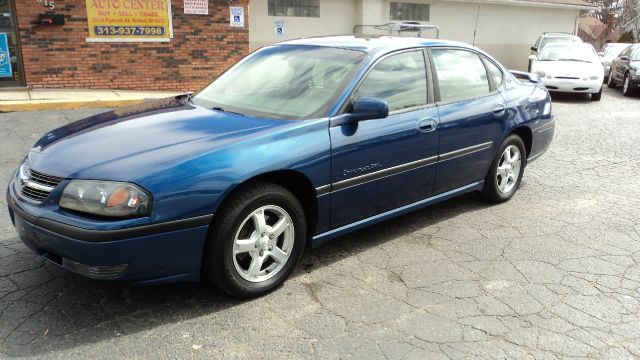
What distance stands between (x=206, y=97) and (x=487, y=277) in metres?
2.47

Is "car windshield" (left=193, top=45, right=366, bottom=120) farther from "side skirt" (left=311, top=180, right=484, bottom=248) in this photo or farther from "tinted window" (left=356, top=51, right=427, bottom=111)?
"side skirt" (left=311, top=180, right=484, bottom=248)

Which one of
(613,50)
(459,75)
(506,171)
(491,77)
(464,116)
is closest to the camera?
(464,116)

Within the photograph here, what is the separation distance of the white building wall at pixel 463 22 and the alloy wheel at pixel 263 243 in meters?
13.6

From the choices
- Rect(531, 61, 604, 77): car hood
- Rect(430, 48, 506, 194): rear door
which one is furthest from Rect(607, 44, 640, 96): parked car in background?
Rect(430, 48, 506, 194): rear door

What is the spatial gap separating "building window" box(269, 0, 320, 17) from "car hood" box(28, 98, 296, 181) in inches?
520

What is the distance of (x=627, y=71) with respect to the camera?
602 inches

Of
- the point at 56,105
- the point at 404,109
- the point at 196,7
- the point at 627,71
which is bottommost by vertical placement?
the point at 56,105

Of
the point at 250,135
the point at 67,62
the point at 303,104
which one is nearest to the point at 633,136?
the point at 303,104

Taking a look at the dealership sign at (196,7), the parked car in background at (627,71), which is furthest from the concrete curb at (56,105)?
the parked car in background at (627,71)

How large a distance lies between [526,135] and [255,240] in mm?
3435

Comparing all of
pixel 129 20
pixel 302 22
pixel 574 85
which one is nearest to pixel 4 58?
pixel 129 20

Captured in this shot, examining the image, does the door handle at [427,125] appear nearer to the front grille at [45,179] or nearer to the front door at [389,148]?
the front door at [389,148]

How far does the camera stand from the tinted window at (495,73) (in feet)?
17.0

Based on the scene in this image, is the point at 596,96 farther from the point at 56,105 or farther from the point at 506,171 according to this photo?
the point at 56,105
